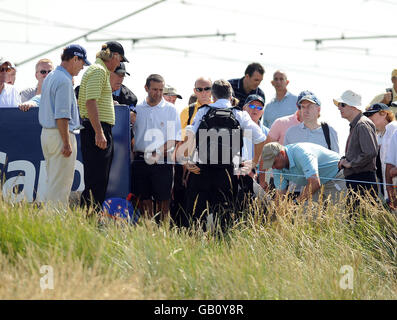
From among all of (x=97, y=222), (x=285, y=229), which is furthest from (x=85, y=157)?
(x=285, y=229)

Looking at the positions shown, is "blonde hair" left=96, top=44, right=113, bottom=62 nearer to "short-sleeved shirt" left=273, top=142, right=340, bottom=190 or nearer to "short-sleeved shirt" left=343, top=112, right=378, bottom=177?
"short-sleeved shirt" left=273, top=142, right=340, bottom=190

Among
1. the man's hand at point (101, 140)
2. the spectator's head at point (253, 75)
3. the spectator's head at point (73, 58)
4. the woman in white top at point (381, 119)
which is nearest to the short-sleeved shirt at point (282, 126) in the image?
the spectator's head at point (253, 75)

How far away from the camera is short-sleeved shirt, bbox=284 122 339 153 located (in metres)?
9.71

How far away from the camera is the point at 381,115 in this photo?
9.39 metres

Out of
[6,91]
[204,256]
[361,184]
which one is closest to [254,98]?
[361,184]

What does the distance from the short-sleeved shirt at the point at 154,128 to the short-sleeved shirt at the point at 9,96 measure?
5.10 feet

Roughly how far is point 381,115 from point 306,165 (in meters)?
1.32

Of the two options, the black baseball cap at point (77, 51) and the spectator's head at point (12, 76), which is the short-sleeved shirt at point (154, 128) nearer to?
the black baseball cap at point (77, 51)

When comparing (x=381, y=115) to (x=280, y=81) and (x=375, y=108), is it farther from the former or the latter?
(x=280, y=81)

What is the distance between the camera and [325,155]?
29.7ft

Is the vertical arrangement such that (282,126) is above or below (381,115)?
below

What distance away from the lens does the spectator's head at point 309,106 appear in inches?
378

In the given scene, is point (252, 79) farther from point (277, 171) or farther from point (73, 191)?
point (73, 191)
